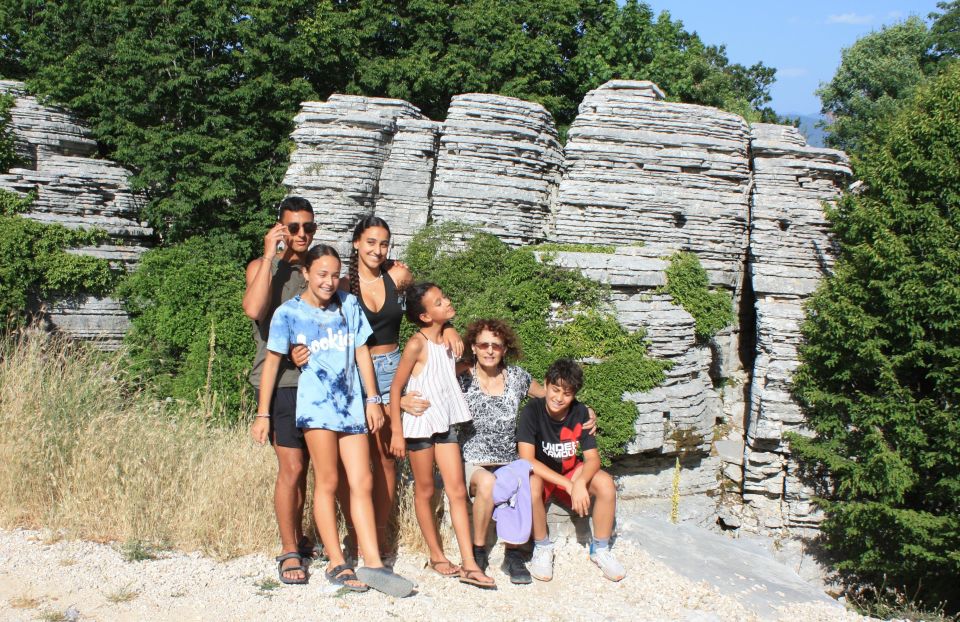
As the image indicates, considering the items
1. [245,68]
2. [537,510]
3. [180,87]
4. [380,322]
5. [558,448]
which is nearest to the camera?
[380,322]

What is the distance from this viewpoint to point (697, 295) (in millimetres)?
8648

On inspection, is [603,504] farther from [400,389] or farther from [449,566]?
[400,389]

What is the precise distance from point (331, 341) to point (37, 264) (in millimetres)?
7395

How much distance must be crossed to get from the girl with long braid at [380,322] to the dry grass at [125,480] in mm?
839

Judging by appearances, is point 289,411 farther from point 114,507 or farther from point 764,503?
point 764,503

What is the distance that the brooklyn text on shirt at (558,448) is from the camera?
195 inches

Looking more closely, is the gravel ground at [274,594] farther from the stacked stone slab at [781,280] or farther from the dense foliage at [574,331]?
the stacked stone slab at [781,280]

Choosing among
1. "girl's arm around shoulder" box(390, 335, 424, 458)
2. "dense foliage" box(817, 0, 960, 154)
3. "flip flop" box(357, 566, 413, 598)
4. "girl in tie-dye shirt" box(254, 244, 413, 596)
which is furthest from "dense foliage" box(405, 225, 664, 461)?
"dense foliage" box(817, 0, 960, 154)

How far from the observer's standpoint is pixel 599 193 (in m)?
9.53

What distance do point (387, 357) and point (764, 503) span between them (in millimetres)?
6213

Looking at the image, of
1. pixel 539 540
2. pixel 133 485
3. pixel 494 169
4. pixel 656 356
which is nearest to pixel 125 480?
pixel 133 485

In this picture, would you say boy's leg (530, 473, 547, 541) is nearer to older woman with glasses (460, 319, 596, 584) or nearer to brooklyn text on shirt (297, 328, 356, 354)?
older woman with glasses (460, 319, 596, 584)

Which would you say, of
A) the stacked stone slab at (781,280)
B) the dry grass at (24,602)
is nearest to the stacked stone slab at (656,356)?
the stacked stone slab at (781,280)

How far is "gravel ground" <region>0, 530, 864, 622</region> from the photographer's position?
4.05 meters
